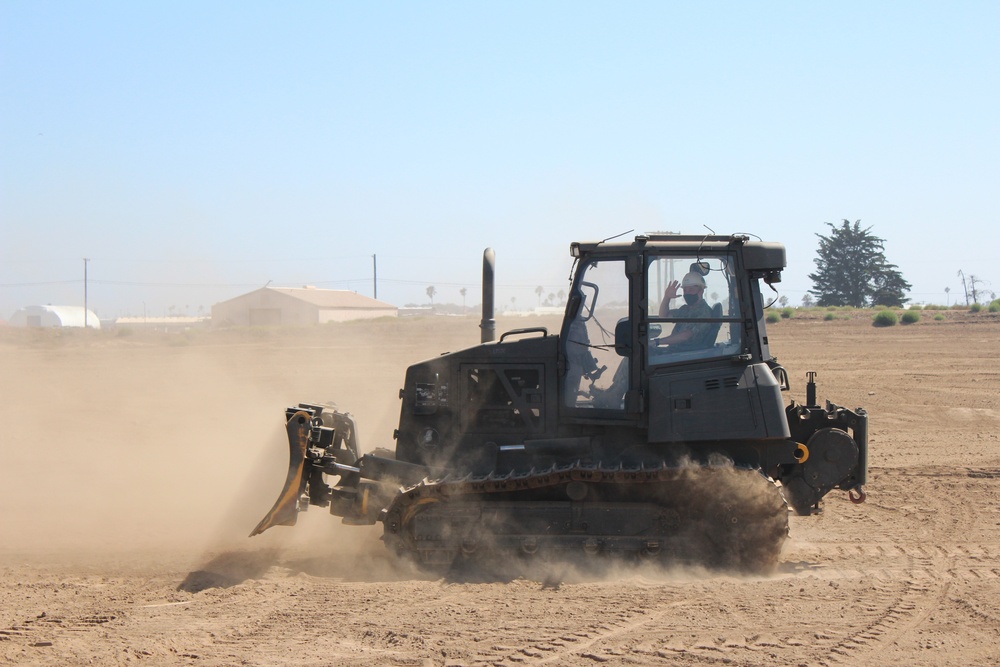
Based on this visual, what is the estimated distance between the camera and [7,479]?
12.4 metres

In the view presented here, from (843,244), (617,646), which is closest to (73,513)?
(617,646)

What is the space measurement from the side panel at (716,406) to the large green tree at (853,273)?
49916 mm

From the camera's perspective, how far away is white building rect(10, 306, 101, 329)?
65.9m

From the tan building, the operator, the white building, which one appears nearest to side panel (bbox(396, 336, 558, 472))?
the operator

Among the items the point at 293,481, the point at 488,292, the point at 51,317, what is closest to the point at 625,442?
the point at 488,292

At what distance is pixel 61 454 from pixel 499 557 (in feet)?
29.7

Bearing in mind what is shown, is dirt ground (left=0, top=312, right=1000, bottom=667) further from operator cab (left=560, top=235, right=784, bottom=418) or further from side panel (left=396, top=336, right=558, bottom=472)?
operator cab (left=560, top=235, right=784, bottom=418)

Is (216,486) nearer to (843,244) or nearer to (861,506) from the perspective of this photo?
(861,506)

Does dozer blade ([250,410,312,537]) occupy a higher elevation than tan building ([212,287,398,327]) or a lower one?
lower

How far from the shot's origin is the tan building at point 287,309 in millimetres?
54812

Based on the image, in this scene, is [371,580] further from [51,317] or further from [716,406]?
[51,317]

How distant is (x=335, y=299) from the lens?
61344mm

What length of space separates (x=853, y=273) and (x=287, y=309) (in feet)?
112

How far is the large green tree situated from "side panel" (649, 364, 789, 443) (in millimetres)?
49916
